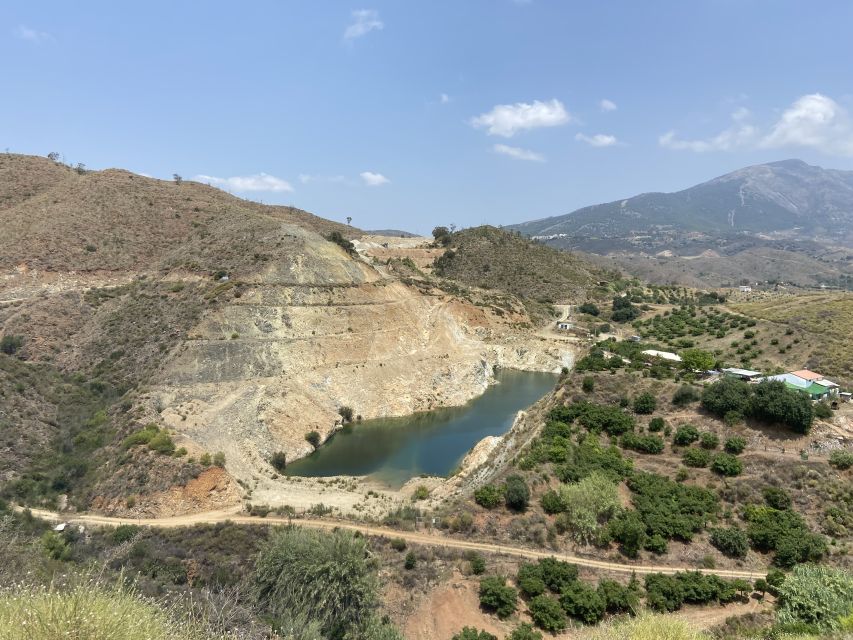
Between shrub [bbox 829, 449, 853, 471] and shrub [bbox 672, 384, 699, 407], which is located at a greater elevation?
shrub [bbox 672, 384, 699, 407]

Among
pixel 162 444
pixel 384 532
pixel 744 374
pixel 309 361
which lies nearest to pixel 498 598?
pixel 384 532

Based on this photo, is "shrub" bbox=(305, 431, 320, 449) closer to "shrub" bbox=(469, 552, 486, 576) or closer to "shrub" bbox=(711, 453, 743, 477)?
"shrub" bbox=(469, 552, 486, 576)

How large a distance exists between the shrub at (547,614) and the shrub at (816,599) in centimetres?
792

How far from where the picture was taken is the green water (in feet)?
130

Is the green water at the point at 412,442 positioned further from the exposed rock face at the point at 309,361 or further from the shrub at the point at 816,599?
the shrub at the point at 816,599

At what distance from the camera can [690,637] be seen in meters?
13.2

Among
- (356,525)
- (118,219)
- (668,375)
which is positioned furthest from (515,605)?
(118,219)

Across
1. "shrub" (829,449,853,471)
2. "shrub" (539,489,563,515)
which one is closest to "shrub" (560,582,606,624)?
"shrub" (539,489,563,515)

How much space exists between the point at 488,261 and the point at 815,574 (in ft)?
290

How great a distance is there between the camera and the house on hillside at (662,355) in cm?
4648

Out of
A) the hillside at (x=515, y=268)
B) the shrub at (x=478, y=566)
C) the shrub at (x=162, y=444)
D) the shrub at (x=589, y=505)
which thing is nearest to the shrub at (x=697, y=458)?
the shrub at (x=589, y=505)

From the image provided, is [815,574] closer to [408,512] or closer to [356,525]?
[408,512]

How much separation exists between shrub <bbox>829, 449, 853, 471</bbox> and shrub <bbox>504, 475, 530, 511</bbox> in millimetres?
18179

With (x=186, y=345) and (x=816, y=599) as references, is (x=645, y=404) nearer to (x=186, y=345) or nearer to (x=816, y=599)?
(x=816, y=599)
